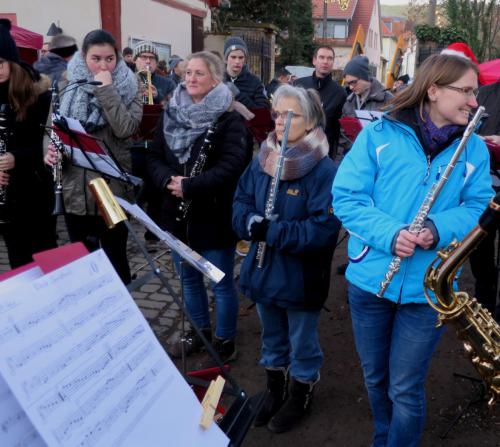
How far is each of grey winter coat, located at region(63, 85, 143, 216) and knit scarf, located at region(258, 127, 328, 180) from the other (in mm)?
1059

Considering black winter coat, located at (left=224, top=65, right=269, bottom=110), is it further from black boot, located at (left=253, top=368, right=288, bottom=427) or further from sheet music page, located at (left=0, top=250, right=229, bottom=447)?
sheet music page, located at (left=0, top=250, right=229, bottom=447)

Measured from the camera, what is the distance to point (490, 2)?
1208 cm

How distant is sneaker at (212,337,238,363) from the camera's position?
345 cm

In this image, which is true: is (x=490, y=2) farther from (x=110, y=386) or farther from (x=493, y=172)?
(x=110, y=386)

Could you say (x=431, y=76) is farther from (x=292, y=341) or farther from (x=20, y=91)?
(x=20, y=91)

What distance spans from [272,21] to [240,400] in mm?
22127

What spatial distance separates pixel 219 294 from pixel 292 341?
78cm

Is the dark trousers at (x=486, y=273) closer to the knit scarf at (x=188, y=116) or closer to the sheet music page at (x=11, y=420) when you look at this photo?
the knit scarf at (x=188, y=116)

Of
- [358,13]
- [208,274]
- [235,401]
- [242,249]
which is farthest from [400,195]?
[358,13]

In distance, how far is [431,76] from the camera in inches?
81.4

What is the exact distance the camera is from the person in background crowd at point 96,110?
10.6 feet

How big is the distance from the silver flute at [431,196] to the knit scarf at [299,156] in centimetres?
68

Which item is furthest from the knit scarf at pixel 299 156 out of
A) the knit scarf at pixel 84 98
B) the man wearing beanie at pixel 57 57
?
the man wearing beanie at pixel 57 57

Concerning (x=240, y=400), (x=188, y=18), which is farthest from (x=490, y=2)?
(x=240, y=400)
